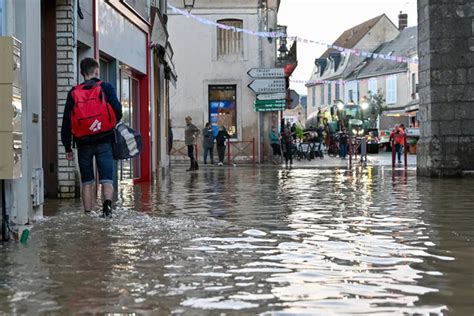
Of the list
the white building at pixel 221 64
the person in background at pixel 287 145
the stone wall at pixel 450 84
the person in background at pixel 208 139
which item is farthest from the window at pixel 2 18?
the white building at pixel 221 64

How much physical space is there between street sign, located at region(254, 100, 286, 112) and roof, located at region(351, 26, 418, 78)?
36.0 metres

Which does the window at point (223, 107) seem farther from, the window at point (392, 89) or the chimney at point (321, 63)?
the chimney at point (321, 63)

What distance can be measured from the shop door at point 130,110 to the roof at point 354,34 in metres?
69.0

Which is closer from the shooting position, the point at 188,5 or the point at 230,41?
the point at 188,5

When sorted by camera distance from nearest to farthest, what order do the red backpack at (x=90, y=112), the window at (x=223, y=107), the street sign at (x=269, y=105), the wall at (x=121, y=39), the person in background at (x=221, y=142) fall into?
the red backpack at (x=90, y=112)
the wall at (x=121, y=39)
the person in background at (x=221, y=142)
the street sign at (x=269, y=105)
the window at (x=223, y=107)

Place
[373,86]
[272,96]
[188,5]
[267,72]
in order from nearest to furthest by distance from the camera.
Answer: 1. [188,5]
2. [267,72]
3. [272,96]
4. [373,86]

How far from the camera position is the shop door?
53.1 ft

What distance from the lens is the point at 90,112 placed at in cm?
852

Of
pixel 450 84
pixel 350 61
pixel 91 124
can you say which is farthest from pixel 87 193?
pixel 350 61

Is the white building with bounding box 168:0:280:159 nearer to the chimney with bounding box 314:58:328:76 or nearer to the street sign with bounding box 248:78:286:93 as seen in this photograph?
the street sign with bounding box 248:78:286:93

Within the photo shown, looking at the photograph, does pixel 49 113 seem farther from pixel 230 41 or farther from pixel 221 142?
pixel 230 41

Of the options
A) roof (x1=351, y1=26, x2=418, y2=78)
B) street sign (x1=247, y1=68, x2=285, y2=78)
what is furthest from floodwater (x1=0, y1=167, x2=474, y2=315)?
roof (x1=351, y1=26, x2=418, y2=78)

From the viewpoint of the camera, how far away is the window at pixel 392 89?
2849 inches

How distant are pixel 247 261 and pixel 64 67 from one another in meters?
6.55
